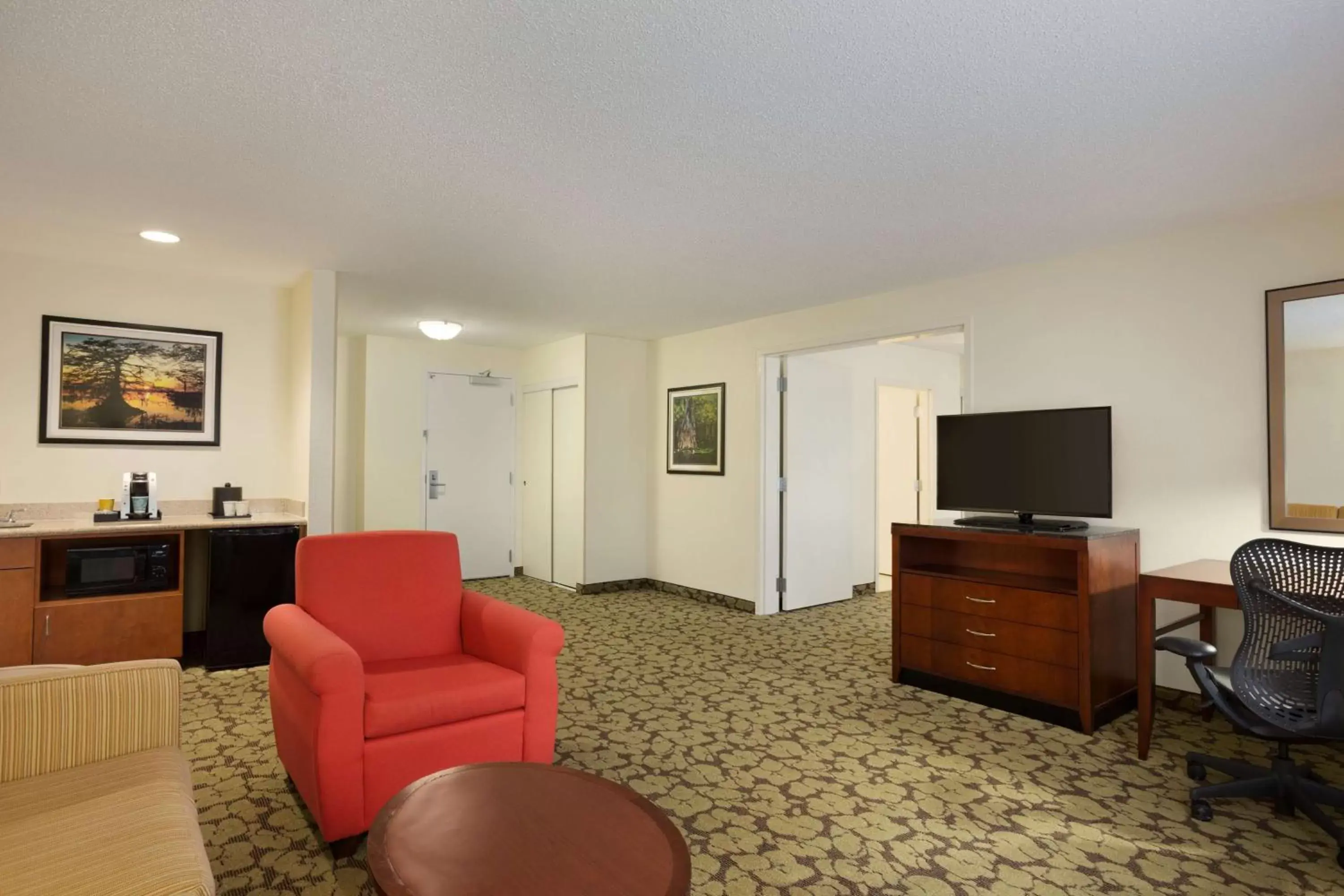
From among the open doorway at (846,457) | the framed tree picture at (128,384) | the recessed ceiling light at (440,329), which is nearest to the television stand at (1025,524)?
the open doorway at (846,457)

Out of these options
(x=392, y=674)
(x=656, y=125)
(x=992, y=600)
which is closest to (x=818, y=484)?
(x=992, y=600)

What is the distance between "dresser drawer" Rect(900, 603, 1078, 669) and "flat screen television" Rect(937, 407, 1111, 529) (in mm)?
550

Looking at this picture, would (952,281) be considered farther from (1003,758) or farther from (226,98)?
(226,98)

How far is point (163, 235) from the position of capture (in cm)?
388

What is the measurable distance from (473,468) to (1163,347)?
19.8 feet

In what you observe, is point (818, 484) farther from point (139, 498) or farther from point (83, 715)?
point (83, 715)

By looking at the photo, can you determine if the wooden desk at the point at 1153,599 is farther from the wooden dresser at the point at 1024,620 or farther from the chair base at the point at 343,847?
the chair base at the point at 343,847

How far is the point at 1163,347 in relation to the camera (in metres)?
3.69

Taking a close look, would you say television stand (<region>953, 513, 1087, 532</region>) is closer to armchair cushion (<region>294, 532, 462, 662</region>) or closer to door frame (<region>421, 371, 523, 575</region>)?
armchair cushion (<region>294, 532, 462, 662</region>)

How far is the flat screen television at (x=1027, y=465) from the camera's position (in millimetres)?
3713

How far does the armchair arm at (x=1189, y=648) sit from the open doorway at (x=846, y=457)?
9.22 ft

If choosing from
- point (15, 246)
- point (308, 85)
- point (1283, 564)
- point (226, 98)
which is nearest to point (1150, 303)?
point (1283, 564)

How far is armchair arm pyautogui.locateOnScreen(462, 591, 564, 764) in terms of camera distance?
2.63 meters

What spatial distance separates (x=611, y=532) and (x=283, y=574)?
305cm
